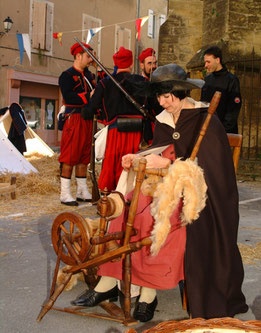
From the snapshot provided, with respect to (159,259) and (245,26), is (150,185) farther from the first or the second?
(245,26)

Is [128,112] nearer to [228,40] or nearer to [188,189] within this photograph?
[188,189]

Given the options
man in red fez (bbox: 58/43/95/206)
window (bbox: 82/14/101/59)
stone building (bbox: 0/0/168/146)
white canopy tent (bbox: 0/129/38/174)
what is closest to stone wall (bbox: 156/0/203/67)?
window (bbox: 82/14/101/59)

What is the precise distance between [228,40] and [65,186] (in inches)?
241

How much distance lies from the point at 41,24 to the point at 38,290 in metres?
18.6

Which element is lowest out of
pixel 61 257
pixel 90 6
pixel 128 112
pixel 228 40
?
pixel 61 257

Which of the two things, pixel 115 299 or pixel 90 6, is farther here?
pixel 90 6

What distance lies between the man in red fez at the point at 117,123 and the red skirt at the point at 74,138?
1.06 metres

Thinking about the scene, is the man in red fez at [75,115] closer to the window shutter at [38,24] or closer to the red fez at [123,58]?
the red fez at [123,58]

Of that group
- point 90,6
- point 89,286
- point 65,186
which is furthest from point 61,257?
point 90,6

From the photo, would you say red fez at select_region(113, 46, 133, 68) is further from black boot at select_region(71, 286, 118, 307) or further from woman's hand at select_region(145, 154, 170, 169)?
black boot at select_region(71, 286, 118, 307)

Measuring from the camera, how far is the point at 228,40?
10859 millimetres

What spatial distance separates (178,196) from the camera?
2658mm

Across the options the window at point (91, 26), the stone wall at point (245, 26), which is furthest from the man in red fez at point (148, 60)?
the window at point (91, 26)

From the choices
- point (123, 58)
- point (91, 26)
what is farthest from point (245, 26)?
point (91, 26)
